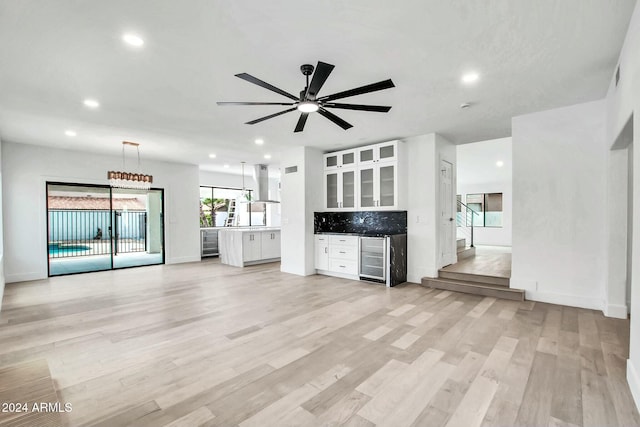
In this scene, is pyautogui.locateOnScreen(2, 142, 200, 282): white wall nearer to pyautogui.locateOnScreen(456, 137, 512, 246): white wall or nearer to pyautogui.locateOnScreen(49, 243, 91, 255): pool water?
pyautogui.locateOnScreen(49, 243, 91, 255): pool water

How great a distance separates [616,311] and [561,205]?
1.41 metres

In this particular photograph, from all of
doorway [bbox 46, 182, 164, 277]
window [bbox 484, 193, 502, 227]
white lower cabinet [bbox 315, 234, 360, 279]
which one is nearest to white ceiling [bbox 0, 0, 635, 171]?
white lower cabinet [bbox 315, 234, 360, 279]

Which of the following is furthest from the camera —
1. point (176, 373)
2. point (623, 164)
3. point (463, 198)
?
point (463, 198)

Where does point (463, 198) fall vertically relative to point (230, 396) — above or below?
above

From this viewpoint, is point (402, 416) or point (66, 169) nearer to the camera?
point (402, 416)

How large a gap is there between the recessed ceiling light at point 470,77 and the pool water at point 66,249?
1001cm

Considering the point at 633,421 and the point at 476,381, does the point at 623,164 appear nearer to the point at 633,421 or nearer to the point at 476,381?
the point at 633,421

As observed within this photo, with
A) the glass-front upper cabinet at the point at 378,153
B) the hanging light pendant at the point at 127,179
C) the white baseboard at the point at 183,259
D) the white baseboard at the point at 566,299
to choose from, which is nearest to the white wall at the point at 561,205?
the white baseboard at the point at 566,299

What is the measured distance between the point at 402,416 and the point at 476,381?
766mm

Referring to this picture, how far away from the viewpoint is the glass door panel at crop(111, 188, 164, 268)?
823cm

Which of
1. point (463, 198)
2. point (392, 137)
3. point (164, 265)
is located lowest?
point (164, 265)

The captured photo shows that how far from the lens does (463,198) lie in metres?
11.2

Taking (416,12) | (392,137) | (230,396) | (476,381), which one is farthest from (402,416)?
(392,137)

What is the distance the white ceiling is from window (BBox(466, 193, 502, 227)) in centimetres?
706
